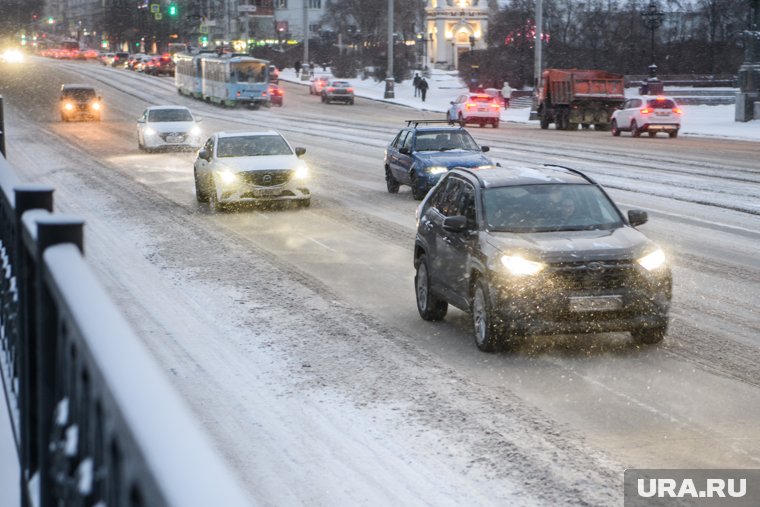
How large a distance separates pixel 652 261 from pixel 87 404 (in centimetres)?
842

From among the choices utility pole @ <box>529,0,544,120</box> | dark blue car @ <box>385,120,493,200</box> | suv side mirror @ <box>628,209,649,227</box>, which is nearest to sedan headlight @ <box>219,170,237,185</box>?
dark blue car @ <box>385,120,493,200</box>

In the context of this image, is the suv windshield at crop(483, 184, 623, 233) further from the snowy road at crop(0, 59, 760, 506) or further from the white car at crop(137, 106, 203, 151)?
the white car at crop(137, 106, 203, 151)

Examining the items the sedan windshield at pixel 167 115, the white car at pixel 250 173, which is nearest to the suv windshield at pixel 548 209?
the white car at pixel 250 173

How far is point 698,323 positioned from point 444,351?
281 centimetres

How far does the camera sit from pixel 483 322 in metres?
10.9

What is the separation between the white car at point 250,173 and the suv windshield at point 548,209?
11.2 meters

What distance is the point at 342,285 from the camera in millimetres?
14891

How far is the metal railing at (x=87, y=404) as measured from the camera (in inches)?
79.4

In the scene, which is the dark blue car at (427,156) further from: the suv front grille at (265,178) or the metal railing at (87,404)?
the metal railing at (87,404)

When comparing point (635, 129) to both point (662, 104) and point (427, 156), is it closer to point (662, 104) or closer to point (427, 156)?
point (662, 104)

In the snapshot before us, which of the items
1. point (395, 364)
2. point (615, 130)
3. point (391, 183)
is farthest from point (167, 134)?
point (395, 364)

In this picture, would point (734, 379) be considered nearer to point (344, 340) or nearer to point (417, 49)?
point (344, 340)

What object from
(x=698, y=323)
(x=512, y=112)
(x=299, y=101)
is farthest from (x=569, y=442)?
(x=299, y=101)

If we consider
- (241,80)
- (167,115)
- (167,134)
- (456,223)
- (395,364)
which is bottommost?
(395,364)
